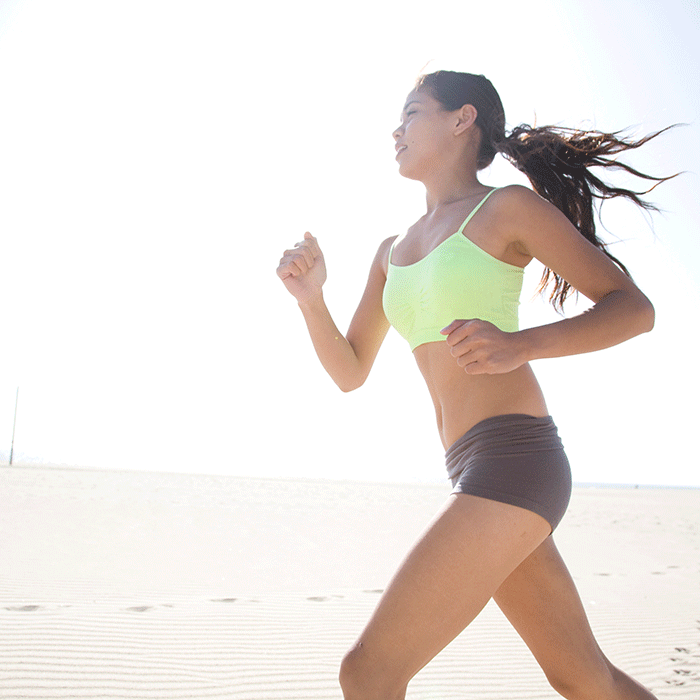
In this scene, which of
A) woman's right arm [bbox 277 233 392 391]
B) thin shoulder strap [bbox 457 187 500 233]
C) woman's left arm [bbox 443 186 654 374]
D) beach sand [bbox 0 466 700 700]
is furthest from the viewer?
beach sand [bbox 0 466 700 700]

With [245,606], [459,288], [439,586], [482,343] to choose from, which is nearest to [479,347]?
[482,343]

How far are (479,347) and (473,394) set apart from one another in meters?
0.37

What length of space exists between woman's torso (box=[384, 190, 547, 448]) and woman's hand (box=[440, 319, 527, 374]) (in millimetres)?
285

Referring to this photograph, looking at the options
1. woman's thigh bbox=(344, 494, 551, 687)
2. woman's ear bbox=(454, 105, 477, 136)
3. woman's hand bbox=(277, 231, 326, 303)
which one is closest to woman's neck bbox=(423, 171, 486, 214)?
woman's ear bbox=(454, 105, 477, 136)

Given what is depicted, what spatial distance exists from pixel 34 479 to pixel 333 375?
18.5 meters

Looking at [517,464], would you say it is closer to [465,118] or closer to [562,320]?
[562,320]

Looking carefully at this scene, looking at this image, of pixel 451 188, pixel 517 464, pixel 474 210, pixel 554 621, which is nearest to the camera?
pixel 517 464

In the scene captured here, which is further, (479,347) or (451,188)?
(451,188)

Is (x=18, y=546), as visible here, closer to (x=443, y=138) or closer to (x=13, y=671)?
(x=13, y=671)

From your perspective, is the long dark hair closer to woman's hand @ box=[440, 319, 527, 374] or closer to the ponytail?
the ponytail

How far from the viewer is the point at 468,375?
1.83 metres

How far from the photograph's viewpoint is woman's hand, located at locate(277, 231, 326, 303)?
2.23 meters

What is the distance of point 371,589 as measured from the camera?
6.75m

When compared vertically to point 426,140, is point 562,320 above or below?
below
